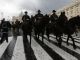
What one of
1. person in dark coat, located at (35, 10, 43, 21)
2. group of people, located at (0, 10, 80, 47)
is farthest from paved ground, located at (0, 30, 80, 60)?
person in dark coat, located at (35, 10, 43, 21)

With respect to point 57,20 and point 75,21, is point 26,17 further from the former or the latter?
point 75,21

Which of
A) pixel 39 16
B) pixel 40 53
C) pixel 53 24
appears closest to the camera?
pixel 40 53

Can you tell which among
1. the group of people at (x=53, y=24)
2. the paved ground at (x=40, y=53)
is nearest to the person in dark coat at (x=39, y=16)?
the group of people at (x=53, y=24)

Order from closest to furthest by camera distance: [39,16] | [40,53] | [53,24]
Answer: [40,53]
[53,24]
[39,16]

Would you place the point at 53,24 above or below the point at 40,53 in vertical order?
above

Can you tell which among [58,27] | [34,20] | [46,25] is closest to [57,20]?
[58,27]

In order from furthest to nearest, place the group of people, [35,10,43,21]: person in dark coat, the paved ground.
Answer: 1. [35,10,43,21]: person in dark coat
2. the group of people
3. the paved ground

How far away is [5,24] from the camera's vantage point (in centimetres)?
1669

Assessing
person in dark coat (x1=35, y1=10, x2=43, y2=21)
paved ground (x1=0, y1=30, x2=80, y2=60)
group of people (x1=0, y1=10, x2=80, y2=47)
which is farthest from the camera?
person in dark coat (x1=35, y1=10, x2=43, y2=21)

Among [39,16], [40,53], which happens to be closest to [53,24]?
[39,16]

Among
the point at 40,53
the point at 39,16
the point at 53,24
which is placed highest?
the point at 39,16

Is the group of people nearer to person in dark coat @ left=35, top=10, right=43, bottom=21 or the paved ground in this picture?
person in dark coat @ left=35, top=10, right=43, bottom=21

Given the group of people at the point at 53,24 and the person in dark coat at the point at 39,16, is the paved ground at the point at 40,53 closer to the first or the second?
the group of people at the point at 53,24

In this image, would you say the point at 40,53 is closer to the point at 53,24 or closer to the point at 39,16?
the point at 53,24
